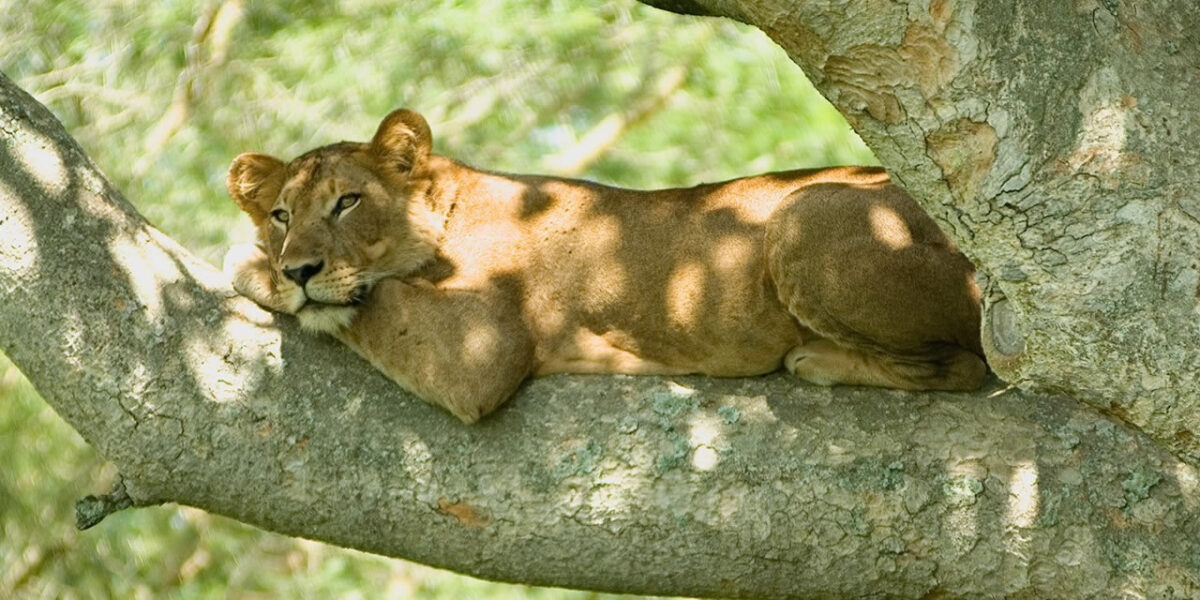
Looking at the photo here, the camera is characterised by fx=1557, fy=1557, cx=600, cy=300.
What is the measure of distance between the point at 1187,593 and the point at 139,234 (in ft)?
10.6

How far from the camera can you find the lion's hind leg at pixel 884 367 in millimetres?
4895

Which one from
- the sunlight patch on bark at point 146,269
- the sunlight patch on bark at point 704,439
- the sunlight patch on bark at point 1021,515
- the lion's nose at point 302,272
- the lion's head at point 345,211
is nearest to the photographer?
the sunlight patch on bark at point 1021,515

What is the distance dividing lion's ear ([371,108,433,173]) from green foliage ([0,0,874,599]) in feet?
11.7

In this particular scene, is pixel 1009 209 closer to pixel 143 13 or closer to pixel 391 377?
pixel 391 377

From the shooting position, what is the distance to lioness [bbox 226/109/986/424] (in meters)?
5.20

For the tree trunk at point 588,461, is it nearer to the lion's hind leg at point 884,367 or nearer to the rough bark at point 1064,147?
the lion's hind leg at point 884,367

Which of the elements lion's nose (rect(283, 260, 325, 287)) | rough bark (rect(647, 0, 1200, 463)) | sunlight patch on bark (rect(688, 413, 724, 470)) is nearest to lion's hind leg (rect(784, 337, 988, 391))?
sunlight patch on bark (rect(688, 413, 724, 470))

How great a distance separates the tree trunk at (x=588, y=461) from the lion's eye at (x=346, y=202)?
103 cm

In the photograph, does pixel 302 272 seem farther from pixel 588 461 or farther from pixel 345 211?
pixel 588 461

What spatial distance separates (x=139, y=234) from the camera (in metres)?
4.85

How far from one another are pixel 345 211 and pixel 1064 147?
113 inches

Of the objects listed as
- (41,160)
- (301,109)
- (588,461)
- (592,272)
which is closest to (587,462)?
(588,461)

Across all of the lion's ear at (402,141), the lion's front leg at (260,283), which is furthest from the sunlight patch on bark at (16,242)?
the lion's ear at (402,141)

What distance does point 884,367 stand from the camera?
205 inches
